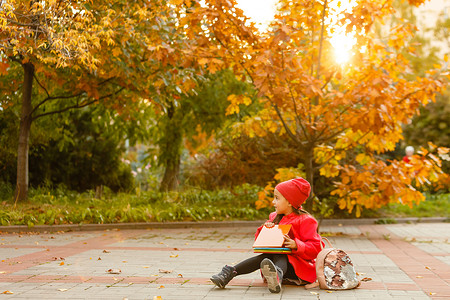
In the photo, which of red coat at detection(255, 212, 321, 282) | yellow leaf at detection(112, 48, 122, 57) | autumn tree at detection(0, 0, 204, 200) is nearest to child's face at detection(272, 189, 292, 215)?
red coat at detection(255, 212, 321, 282)

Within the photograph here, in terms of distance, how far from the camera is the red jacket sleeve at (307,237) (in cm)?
546

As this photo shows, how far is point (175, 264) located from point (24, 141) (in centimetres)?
787

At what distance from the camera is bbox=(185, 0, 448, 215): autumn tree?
30.1ft

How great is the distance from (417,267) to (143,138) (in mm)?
12593

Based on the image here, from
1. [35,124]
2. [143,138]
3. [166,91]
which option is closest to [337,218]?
[166,91]

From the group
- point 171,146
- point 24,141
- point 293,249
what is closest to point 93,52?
point 24,141

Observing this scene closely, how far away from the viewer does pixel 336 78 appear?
1069 cm

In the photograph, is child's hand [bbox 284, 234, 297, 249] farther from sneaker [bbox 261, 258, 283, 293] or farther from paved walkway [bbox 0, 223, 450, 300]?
paved walkway [bbox 0, 223, 450, 300]

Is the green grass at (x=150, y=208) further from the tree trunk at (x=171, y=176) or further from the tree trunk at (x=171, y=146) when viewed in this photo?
the tree trunk at (x=171, y=146)

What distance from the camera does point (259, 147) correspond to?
46.8ft

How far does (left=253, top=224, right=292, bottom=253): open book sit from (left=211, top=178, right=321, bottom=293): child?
58 millimetres

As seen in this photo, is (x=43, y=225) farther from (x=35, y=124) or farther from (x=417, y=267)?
(x=417, y=267)

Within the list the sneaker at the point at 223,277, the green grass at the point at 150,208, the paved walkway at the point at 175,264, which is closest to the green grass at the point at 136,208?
the green grass at the point at 150,208

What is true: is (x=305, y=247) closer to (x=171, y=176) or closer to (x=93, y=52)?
(x=93, y=52)
